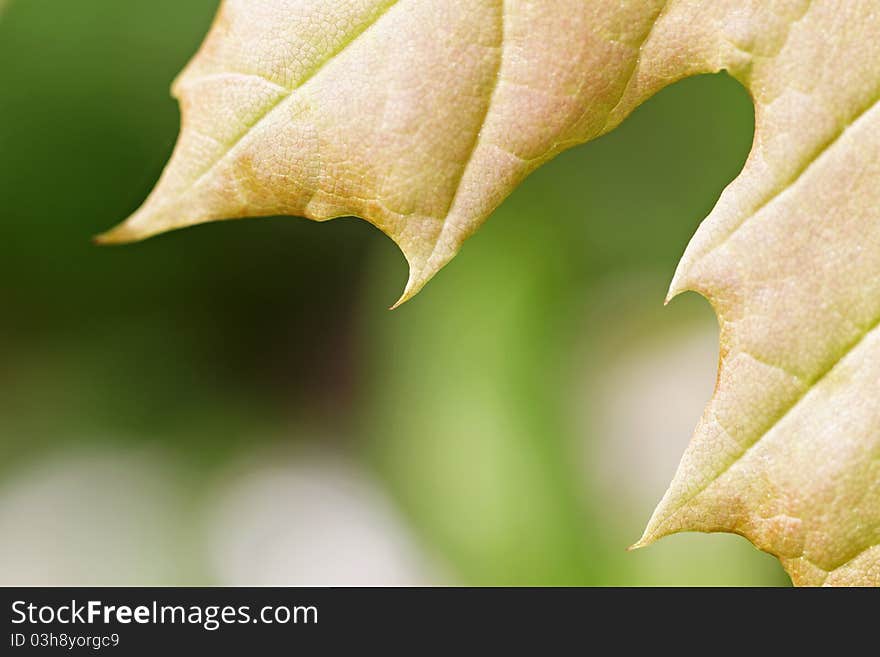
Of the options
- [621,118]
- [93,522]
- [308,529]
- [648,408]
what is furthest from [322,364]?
[621,118]

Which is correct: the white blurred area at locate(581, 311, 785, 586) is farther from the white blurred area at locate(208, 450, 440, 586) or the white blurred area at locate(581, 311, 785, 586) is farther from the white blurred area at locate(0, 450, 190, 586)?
the white blurred area at locate(0, 450, 190, 586)

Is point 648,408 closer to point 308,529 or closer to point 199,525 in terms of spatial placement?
point 308,529

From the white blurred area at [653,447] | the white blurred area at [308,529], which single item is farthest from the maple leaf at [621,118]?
the white blurred area at [308,529]

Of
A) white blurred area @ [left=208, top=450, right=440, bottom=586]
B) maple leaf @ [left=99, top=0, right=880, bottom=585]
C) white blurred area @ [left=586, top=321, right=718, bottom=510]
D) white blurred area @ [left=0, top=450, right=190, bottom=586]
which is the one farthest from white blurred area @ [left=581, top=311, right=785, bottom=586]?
maple leaf @ [left=99, top=0, right=880, bottom=585]

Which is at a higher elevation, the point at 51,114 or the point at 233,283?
the point at 51,114

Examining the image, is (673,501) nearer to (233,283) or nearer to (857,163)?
(857,163)
